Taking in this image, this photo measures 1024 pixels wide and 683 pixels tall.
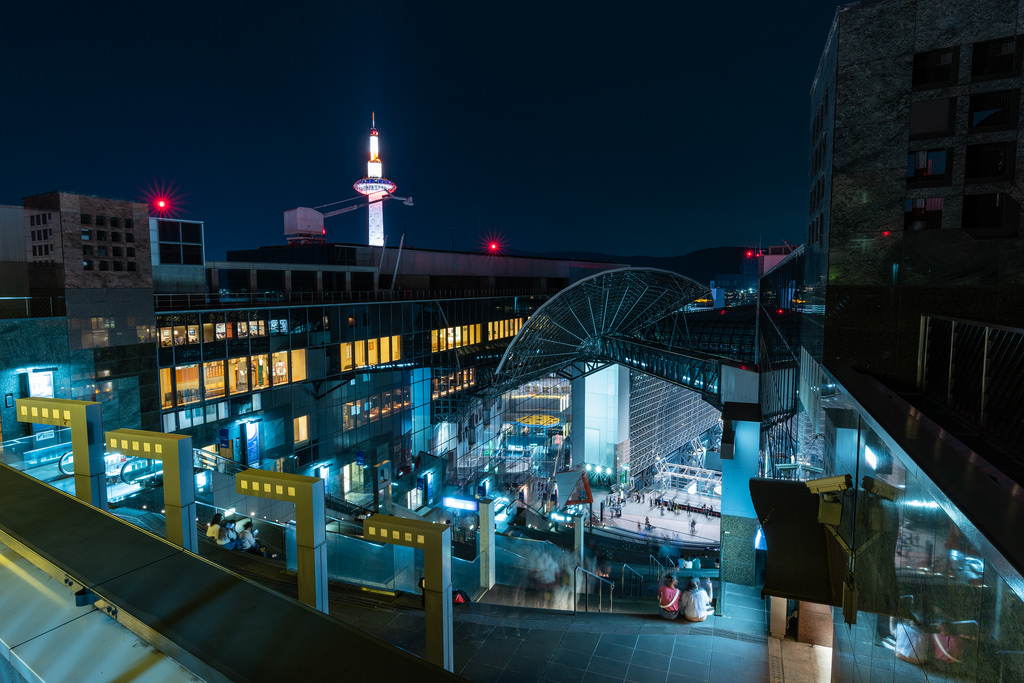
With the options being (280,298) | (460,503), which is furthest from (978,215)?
(280,298)

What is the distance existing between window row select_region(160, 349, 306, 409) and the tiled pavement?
59.9ft

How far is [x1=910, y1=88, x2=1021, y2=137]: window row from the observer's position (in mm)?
8555

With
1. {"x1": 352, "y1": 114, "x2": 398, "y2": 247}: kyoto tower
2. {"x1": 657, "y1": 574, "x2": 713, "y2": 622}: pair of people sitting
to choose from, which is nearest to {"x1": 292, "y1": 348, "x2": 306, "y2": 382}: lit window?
{"x1": 657, "y1": 574, "x2": 713, "y2": 622}: pair of people sitting

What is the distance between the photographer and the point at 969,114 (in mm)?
8648

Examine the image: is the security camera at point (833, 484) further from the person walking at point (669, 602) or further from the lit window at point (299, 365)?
the lit window at point (299, 365)

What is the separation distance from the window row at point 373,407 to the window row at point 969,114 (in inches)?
1247

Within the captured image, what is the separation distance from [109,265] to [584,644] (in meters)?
22.9

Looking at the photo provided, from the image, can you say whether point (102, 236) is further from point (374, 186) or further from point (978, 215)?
point (374, 186)

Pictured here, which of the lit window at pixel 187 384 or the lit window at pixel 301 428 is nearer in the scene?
the lit window at pixel 187 384

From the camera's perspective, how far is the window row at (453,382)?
4241 centimetres

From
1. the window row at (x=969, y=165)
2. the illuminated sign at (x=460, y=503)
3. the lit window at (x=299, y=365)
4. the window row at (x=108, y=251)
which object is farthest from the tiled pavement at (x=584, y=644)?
the lit window at (x=299, y=365)

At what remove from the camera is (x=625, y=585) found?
1678cm

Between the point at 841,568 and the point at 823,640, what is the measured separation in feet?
21.9

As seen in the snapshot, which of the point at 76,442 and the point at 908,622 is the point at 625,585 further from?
the point at 76,442
